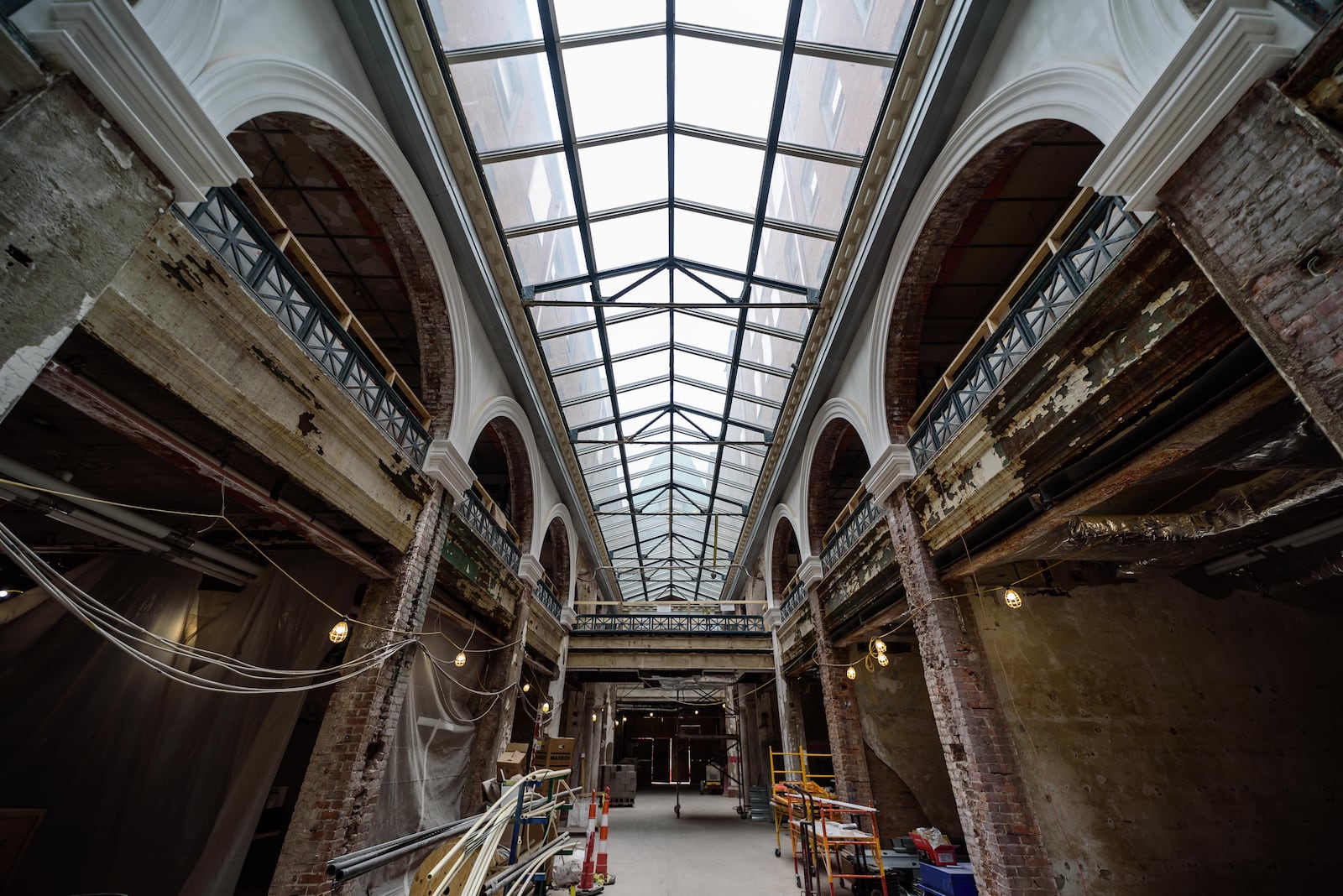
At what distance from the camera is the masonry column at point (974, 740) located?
5.03 m

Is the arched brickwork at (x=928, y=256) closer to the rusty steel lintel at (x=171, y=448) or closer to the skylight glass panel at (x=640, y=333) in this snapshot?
the skylight glass panel at (x=640, y=333)

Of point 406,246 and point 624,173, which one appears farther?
point 624,173

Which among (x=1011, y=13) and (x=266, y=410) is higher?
(x=1011, y=13)

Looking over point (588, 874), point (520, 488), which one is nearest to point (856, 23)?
point (520, 488)

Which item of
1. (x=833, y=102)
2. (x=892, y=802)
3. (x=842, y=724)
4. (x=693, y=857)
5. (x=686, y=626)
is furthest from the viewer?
(x=686, y=626)

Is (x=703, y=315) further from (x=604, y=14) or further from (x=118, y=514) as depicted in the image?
(x=118, y=514)

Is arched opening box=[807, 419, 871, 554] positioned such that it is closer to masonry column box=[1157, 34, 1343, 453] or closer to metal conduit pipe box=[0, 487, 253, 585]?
masonry column box=[1157, 34, 1343, 453]

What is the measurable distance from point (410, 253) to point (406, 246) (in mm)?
94

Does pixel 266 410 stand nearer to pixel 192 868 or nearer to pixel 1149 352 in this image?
pixel 192 868

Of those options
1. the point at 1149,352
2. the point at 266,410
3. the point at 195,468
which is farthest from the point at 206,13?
the point at 1149,352

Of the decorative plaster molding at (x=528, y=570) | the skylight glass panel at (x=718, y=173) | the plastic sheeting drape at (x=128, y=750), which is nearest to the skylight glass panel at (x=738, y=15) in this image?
the skylight glass panel at (x=718, y=173)

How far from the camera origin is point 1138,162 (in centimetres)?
323

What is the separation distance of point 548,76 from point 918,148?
4732mm

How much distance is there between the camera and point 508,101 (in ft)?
21.6
